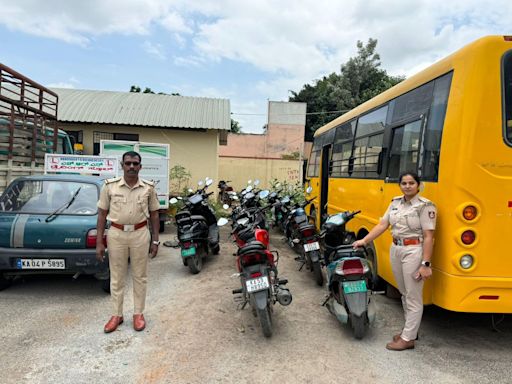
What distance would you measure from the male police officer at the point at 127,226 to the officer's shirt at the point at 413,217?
2320mm

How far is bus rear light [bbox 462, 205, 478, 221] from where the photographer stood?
3082mm

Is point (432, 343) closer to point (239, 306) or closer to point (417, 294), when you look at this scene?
point (417, 294)

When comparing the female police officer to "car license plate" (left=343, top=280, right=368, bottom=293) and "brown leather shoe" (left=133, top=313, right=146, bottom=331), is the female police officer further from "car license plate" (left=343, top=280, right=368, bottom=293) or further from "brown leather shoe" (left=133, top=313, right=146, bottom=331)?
"brown leather shoe" (left=133, top=313, right=146, bottom=331)

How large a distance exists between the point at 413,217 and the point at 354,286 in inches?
34.5

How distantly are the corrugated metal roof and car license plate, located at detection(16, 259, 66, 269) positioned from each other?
32.7ft

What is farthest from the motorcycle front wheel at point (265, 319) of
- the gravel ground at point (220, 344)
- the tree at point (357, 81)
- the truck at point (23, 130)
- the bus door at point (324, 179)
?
the tree at point (357, 81)

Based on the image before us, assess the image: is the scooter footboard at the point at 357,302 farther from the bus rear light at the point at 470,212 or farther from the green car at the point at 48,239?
the green car at the point at 48,239

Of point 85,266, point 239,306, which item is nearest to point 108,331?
point 85,266

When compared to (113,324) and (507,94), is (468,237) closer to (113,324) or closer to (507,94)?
(507,94)

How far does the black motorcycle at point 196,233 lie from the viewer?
5680 mm

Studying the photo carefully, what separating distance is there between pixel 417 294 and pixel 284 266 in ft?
10.8

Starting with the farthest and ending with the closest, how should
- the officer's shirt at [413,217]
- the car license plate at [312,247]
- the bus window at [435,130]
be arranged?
the car license plate at [312,247] → the bus window at [435,130] → the officer's shirt at [413,217]

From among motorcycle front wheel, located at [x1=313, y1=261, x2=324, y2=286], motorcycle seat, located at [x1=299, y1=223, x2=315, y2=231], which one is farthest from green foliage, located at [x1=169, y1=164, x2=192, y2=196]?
motorcycle front wheel, located at [x1=313, y1=261, x2=324, y2=286]

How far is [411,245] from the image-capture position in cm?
329
